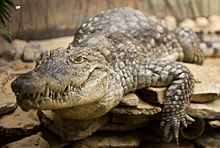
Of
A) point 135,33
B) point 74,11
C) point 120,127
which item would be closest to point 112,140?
point 120,127

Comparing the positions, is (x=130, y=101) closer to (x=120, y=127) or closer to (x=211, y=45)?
(x=120, y=127)

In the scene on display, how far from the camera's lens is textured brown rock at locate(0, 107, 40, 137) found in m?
3.12

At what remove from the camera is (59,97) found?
7.06 ft

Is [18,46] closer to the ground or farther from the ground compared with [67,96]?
farther from the ground

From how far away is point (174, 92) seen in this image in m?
3.04

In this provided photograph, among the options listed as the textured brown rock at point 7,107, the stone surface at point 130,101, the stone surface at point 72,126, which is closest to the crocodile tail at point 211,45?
the stone surface at point 130,101

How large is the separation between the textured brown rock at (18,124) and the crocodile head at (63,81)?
3.42ft

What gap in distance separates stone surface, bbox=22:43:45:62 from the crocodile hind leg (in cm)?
268

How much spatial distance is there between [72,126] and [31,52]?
2.71 meters

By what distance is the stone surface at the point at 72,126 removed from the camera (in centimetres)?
286

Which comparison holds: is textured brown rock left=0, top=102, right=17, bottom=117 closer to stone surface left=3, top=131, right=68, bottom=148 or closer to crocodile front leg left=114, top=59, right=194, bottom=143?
stone surface left=3, top=131, right=68, bottom=148

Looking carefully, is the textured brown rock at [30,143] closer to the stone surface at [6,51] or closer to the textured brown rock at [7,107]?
the textured brown rock at [7,107]

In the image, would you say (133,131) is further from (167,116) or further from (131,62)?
(131,62)

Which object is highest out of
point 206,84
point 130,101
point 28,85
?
point 28,85
